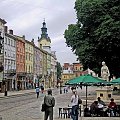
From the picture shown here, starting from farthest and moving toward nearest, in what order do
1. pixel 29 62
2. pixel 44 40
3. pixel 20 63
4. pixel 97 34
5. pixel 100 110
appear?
pixel 44 40 < pixel 29 62 < pixel 20 63 < pixel 97 34 < pixel 100 110

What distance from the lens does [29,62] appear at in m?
112

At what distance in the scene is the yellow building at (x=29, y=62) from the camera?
108 m

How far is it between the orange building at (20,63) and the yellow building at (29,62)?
12.0ft

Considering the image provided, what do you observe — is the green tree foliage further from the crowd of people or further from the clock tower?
the clock tower

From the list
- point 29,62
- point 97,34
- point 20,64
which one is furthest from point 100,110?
point 29,62

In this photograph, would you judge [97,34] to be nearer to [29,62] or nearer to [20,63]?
[20,63]

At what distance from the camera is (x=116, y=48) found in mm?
43125

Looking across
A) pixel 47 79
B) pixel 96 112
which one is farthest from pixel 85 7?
pixel 47 79

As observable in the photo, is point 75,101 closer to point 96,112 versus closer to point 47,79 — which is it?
point 96,112

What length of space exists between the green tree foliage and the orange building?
47.6 metres

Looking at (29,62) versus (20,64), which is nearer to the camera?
(20,64)

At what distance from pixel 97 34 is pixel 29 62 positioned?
70.7 meters

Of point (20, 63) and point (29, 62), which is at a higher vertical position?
point (29, 62)

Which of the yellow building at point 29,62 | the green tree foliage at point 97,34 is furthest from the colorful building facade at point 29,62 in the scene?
the green tree foliage at point 97,34
